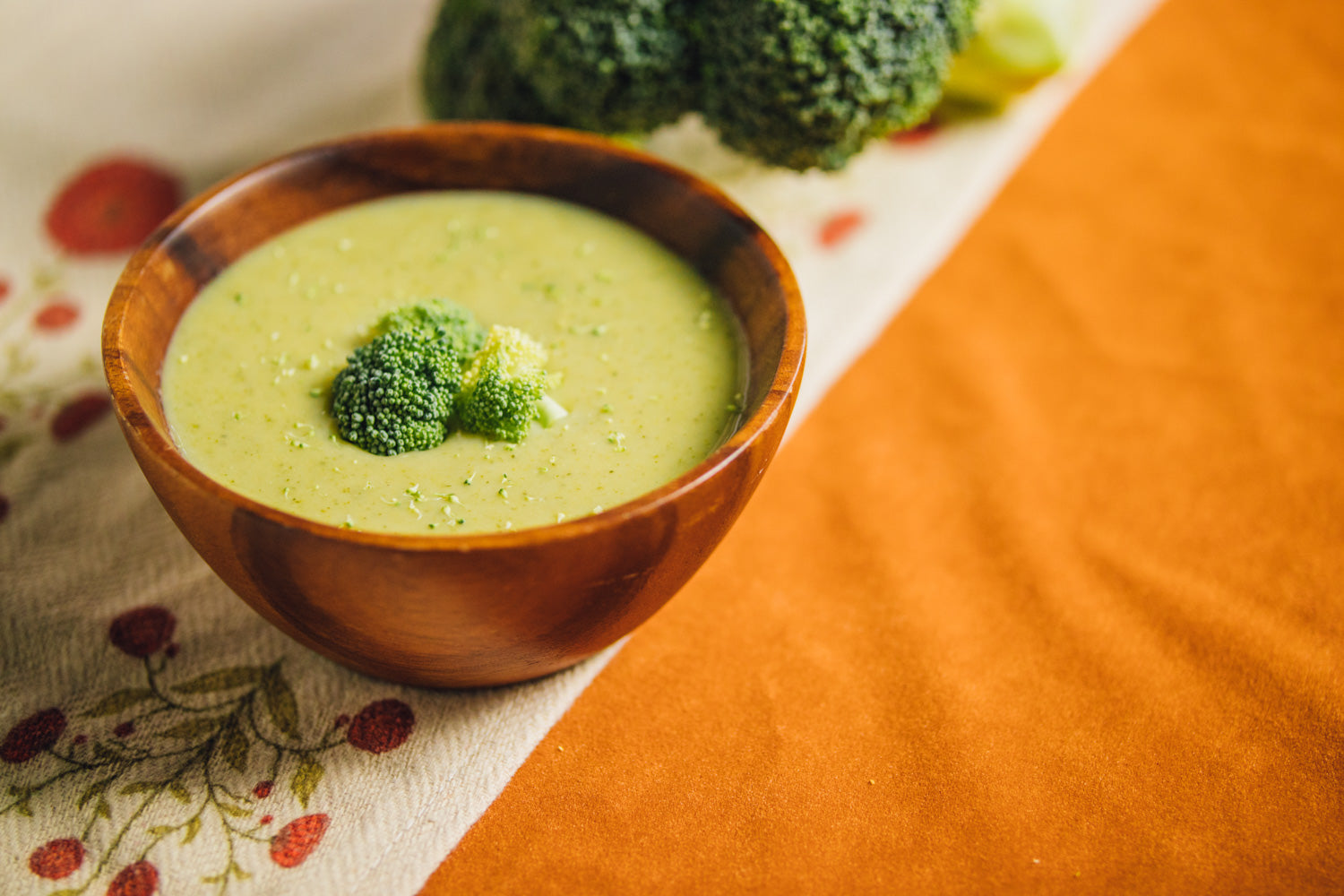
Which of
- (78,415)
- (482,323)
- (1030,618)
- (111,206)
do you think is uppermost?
(482,323)

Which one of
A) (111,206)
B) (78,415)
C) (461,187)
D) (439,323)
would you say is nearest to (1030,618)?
(439,323)

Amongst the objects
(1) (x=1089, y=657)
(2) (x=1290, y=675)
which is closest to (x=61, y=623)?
(1) (x=1089, y=657)

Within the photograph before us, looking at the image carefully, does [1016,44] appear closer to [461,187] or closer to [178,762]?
[461,187]

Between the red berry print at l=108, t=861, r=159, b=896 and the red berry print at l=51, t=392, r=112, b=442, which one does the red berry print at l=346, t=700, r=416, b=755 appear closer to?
the red berry print at l=108, t=861, r=159, b=896

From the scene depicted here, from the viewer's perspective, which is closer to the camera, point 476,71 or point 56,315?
point 56,315

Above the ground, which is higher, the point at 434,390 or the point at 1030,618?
the point at 434,390

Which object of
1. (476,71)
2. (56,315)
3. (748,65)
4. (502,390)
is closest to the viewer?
(502,390)

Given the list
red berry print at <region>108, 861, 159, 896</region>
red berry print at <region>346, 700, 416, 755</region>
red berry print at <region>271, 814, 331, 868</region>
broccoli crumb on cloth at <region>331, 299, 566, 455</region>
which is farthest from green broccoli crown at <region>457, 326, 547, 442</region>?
red berry print at <region>108, 861, 159, 896</region>
